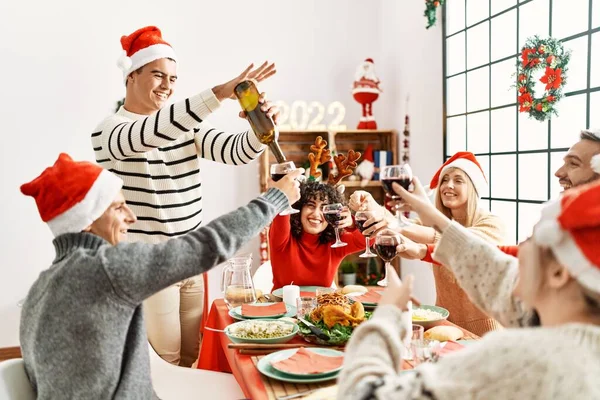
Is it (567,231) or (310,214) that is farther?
(310,214)

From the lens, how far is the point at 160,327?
7.07ft

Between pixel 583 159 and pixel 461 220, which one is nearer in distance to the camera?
pixel 583 159

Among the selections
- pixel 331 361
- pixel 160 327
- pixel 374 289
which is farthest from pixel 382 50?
pixel 331 361

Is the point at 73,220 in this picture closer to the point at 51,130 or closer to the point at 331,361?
the point at 331,361

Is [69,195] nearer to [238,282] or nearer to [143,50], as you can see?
[238,282]

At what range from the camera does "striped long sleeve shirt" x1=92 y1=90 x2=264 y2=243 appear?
1936 mm

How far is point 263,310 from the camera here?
1.90 metres

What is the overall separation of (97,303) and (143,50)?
142cm

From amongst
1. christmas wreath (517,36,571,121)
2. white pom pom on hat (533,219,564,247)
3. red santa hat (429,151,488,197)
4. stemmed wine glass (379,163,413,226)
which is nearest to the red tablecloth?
stemmed wine glass (379,163,413,226)

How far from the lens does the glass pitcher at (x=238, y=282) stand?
1817 mm

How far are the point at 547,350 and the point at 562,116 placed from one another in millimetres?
2436

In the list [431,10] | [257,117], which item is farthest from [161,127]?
[431,10]

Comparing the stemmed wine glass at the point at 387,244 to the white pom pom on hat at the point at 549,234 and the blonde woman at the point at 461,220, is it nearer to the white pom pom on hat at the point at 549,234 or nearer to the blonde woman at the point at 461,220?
the blonde woman at the point at 461,220

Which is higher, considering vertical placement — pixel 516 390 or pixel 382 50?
pixel 382 50
